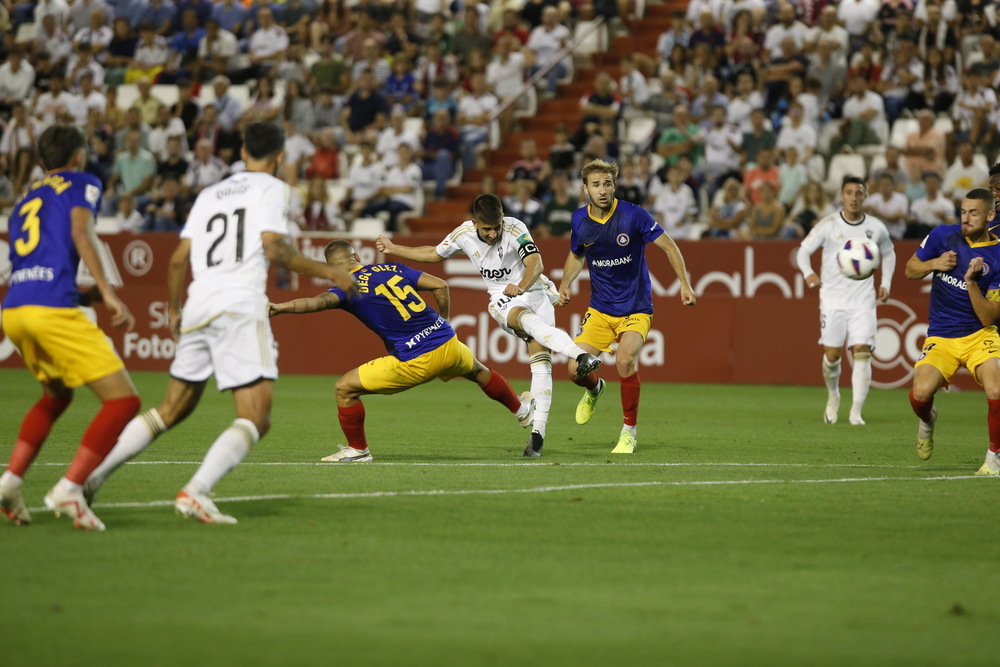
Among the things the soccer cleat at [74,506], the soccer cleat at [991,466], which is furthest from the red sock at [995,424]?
the soccer cleat at [74,506]

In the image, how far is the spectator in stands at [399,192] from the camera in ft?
75.9

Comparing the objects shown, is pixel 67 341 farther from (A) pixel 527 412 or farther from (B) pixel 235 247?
(A) pixel 527 412

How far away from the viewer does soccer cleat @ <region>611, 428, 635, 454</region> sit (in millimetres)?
10816

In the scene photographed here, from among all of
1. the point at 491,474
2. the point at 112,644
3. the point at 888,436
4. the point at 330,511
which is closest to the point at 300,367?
the point at 888,436

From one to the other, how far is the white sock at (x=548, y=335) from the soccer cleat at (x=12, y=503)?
4587 millimetres

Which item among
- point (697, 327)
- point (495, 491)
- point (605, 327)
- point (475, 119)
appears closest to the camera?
point (495, 491)

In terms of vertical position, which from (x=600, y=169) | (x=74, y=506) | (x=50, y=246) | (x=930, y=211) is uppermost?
(x=600, y=169)

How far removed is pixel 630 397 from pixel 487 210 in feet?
6.70

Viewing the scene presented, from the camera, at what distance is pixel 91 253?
6738mm

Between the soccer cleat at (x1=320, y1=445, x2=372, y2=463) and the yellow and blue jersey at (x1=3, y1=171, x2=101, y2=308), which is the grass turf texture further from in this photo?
the yellow and blue jersey at (x1=3, y1=171, x2=101, y2=308)

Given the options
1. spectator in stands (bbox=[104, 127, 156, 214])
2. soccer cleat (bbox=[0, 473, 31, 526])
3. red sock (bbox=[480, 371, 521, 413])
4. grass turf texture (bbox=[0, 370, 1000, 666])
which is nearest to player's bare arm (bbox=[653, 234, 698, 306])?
grass turf texture (bbox=[0, 370, 1000, 666])

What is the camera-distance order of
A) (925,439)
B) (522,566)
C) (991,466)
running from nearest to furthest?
(522,566) < (991,466) < (925,439)

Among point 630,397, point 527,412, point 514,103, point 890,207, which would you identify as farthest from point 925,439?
point 514,103

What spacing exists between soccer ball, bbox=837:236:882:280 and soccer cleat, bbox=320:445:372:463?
6276 millimetres
